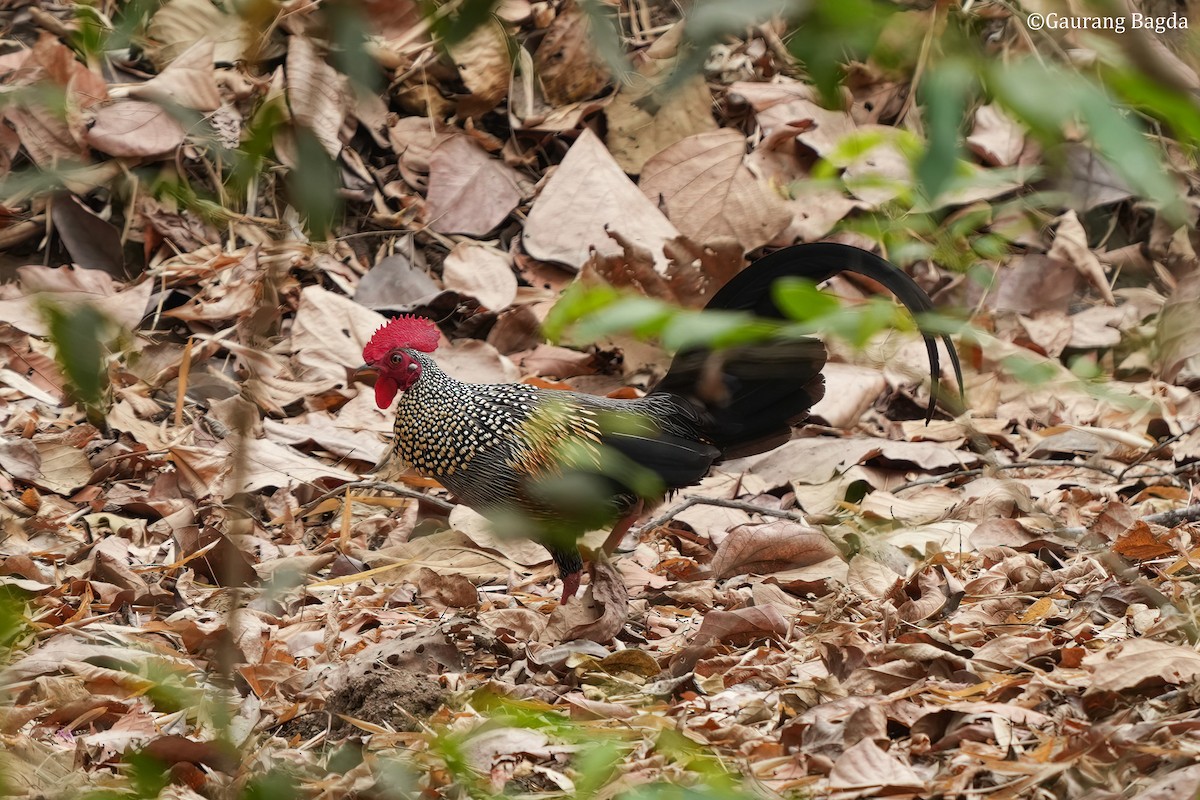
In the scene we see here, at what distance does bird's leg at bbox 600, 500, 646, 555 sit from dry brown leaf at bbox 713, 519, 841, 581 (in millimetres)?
297

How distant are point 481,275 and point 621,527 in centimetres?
200

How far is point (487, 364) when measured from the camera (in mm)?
5285

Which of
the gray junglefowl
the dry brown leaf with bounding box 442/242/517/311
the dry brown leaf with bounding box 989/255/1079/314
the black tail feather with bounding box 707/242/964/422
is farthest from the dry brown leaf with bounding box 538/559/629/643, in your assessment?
the dry brown leaf with bounding box 989/255/1079/314

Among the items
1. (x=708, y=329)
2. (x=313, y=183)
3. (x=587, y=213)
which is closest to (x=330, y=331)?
(x=587, y=213)

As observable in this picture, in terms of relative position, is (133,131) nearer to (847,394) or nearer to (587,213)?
(587,213)

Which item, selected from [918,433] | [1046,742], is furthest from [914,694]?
[918,433]

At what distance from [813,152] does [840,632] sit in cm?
343

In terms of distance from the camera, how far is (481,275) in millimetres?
5695

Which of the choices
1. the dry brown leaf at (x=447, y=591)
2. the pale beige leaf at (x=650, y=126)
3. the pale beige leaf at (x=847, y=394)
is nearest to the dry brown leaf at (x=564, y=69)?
the pale beige leaf at (x=650, y=126)

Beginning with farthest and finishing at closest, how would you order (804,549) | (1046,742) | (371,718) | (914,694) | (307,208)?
(804,549) < (371,718) < (914,694) < (1046,742) < (307,208)

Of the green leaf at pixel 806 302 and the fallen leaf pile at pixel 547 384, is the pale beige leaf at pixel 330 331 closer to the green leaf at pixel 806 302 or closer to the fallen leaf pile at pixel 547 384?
the fallen leaf pile at pixel 547 384

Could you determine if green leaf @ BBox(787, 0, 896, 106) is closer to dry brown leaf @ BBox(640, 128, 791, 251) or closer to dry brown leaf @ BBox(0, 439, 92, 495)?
dry brown leaf @ BBox(0, 439, 92, 495)

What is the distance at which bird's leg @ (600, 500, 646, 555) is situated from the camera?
3977 millimetres

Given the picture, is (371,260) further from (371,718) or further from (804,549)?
(371,718)
